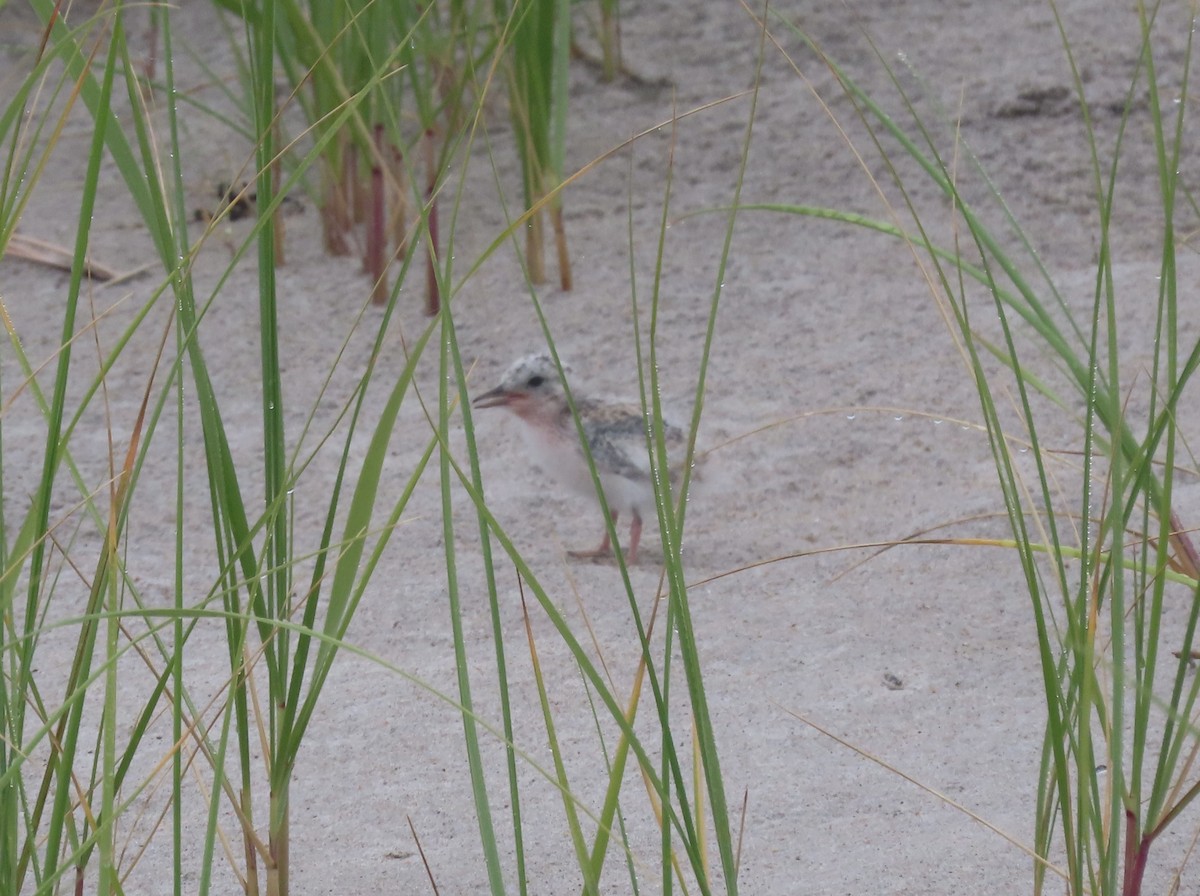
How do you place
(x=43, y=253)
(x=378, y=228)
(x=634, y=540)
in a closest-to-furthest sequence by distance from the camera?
(x=634, y=540)
(x=378, y=228)
(x=43, y=253)

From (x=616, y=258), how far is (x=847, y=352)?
980 millimetres

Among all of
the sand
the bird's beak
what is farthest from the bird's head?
the sand

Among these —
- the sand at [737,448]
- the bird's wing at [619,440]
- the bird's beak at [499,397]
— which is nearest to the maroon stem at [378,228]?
the sand at [737,448]

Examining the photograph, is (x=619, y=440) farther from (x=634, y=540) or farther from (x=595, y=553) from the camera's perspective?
(x=595, y=553)

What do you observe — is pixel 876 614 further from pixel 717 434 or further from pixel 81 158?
pixel 81 158

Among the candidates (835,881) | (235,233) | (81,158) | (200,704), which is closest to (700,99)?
(235,233)

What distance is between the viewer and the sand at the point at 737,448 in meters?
2.07

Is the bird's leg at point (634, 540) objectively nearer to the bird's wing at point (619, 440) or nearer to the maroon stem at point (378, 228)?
the bird's wing at point (619, 440)

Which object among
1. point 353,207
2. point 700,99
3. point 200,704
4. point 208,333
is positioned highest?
point 700,99

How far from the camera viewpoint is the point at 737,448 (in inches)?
149

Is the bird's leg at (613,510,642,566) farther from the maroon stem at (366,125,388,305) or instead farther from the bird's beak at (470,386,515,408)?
the maroon stem at (366,125,388,305)

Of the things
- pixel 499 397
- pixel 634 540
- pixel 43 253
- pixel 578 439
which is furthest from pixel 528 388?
pixel 43 253

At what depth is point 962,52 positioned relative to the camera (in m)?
5.46

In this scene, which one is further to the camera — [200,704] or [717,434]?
[717,434]
